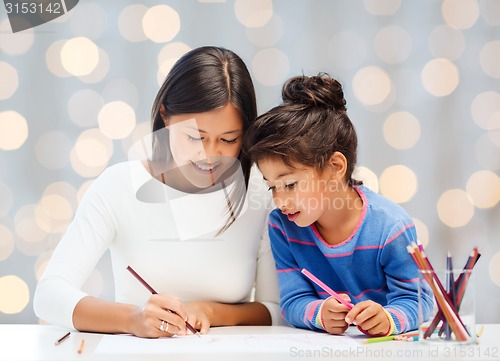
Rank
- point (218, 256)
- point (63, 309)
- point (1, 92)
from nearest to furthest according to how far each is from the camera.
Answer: point (63, 309), point (218, 256), point (1, 92)

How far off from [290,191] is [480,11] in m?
1.04

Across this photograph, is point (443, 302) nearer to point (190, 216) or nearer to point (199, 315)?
point (199, 315)

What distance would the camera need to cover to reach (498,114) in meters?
1.86

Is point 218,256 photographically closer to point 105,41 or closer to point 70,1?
point 105,41

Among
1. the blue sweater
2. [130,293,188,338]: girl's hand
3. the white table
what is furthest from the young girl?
[130,293,188,338]: girl's hand

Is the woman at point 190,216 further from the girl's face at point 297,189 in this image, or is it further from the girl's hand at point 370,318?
the girl's hand at point 370,318

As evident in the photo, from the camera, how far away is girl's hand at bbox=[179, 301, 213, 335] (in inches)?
42.1

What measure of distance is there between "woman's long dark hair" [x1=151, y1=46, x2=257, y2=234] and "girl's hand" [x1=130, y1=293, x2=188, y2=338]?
297 millimetres

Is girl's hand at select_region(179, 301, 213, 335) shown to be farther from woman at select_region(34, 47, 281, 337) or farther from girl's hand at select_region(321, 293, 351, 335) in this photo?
girl's hand at select_region(321, 293, 351, 335)

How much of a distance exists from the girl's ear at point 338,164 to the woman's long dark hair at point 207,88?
175 millimetres

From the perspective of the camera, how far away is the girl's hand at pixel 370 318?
→ 98 centimetres

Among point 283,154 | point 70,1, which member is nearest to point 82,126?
point 70,1

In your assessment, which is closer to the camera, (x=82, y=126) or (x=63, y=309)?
(x=63, y=309)

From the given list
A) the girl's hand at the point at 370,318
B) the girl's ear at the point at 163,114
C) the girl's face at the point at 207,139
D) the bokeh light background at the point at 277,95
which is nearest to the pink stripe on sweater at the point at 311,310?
the girl's hand at the point at 370,318
